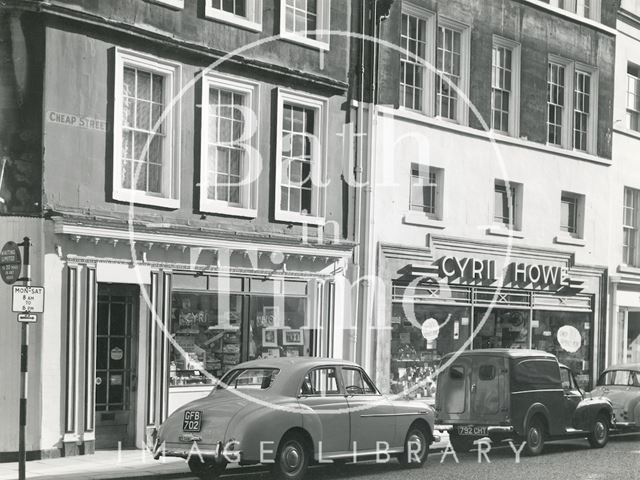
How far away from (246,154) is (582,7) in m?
14.0

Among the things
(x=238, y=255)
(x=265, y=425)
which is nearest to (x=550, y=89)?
(x=238, y=255)

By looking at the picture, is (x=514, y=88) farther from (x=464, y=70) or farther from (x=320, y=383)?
(x=320, y=383)

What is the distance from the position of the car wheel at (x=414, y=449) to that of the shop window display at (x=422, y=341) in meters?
6.61

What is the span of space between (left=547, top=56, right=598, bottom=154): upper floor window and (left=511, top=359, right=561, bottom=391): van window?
425 inches

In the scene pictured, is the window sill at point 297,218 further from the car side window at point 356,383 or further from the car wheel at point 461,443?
the car wheel at point 461,443

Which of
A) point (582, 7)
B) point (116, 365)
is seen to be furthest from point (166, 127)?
point (582, 7)

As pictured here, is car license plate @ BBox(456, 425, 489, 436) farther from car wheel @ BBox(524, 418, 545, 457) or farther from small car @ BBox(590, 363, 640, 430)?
small car @ BBox(590, 363, 640, 430)

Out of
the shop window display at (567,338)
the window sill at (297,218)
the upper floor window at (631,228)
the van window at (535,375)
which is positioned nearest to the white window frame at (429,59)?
the window sill at (297,218)

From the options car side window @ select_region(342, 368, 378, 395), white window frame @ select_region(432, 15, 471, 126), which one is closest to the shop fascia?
white window frame @ select_region(432, 15, 471, 126)

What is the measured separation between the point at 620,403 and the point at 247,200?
8.92 m

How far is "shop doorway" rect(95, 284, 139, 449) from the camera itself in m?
18.2

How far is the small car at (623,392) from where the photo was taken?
2200 cm

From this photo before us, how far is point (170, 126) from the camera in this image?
19.2 meters

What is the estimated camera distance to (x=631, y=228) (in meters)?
31.6
